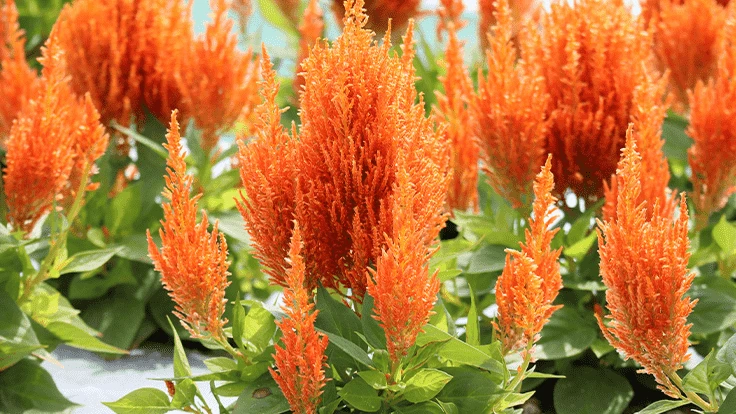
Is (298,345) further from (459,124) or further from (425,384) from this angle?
(459,124)

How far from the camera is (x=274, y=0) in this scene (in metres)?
4.14

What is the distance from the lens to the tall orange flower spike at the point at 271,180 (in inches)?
63.4

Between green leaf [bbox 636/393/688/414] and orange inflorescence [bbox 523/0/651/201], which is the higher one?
orange inflorescence [bbox 523/0/651/201]

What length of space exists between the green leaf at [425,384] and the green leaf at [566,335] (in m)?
0.74

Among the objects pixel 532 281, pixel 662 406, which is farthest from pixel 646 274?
pixel 662 406

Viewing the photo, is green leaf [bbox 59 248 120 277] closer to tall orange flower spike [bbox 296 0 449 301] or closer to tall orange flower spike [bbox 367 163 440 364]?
tall orange flower spike [bbox 296 0 449 301]

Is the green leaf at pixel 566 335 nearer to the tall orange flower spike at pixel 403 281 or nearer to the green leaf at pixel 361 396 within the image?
the green leaf at pixel 361 396

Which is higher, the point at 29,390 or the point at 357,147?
the point at 357,147

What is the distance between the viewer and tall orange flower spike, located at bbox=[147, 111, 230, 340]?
1.48m

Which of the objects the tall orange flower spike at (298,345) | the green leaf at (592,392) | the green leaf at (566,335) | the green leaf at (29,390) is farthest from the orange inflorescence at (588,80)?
the green leaf at (29,390)

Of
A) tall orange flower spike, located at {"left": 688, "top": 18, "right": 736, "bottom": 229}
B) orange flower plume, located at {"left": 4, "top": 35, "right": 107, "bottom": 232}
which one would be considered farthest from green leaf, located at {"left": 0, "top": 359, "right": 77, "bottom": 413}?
tall orange flower spike, located at {"left": 688, "top": 18, "right": 736, "bottom": 229}

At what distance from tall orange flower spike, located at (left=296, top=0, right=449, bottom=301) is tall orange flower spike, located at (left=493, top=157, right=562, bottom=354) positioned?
166 mm

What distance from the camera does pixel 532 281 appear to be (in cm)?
147

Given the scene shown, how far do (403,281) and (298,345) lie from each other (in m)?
0.19
